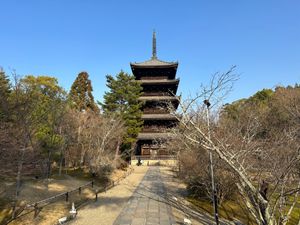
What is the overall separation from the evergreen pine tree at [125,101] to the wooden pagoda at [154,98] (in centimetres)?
601

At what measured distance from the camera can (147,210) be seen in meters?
13.6

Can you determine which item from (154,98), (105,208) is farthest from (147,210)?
(154,98)

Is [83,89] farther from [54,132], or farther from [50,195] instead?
[50,195]

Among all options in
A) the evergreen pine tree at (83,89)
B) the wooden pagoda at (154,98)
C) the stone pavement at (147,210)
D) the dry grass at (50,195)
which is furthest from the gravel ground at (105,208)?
the evergreen pine tree at (83,89)

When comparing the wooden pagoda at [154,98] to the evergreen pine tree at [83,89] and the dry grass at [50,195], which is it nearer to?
the evergreen pine tree at [83,89]

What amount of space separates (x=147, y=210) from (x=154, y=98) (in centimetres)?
3012

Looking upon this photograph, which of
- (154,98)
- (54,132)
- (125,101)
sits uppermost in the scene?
(154,98)

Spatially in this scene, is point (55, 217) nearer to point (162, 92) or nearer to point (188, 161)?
point (188, 161)

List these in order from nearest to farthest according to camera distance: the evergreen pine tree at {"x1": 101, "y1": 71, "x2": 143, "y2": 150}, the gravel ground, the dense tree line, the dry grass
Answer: the gravel ground < the dry grass < the dense tree line < the evergreen pine tree at {"x1": 101, "y1": 71, "x2": 143, "y2": 150}

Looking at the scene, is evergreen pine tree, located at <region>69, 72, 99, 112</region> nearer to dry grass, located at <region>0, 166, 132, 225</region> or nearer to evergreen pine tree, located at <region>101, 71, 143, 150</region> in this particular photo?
evergreen pine tree, located at <region>101, 71, 143, 150</region>

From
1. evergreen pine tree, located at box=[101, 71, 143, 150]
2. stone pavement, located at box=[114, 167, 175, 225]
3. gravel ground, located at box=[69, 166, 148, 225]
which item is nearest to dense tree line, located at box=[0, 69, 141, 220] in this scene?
evergreen pine tree, located at box=[101, 71, 143, 150]

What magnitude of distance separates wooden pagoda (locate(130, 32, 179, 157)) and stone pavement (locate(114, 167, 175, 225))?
2147cm

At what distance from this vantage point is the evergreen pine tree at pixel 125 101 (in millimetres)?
32750

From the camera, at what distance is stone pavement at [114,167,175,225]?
11.7 meters
